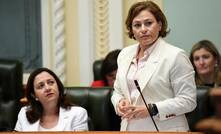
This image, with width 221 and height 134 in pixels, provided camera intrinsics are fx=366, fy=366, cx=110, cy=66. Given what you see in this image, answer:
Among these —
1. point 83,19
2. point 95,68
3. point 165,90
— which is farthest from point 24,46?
point 165,90

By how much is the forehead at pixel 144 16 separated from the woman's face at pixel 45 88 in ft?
2.67

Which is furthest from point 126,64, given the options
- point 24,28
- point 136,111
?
point 24,28

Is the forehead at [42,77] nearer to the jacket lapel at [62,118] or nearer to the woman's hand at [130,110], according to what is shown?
the jacket lapel at [62,118]

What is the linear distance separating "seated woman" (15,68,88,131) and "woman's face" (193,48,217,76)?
40.2 inches

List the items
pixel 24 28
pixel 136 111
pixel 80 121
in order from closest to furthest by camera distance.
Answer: pixel 136 111, pixel 80 121, pixel 24 28

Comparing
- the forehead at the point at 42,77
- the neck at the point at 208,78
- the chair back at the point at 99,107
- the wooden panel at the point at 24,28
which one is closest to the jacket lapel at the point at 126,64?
the chair back at the point at 99,107

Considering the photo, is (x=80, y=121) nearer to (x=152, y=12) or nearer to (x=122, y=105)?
(x=122, y=105)

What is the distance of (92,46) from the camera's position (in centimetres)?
371

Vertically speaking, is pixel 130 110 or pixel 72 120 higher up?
pixel 130 110

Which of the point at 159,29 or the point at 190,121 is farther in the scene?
the point at 190,121

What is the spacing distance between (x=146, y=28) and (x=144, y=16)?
0.18 ft

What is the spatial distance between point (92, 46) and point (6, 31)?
3.17ft

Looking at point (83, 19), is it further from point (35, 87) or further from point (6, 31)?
point (35, 87)

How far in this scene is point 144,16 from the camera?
154 centimetres
